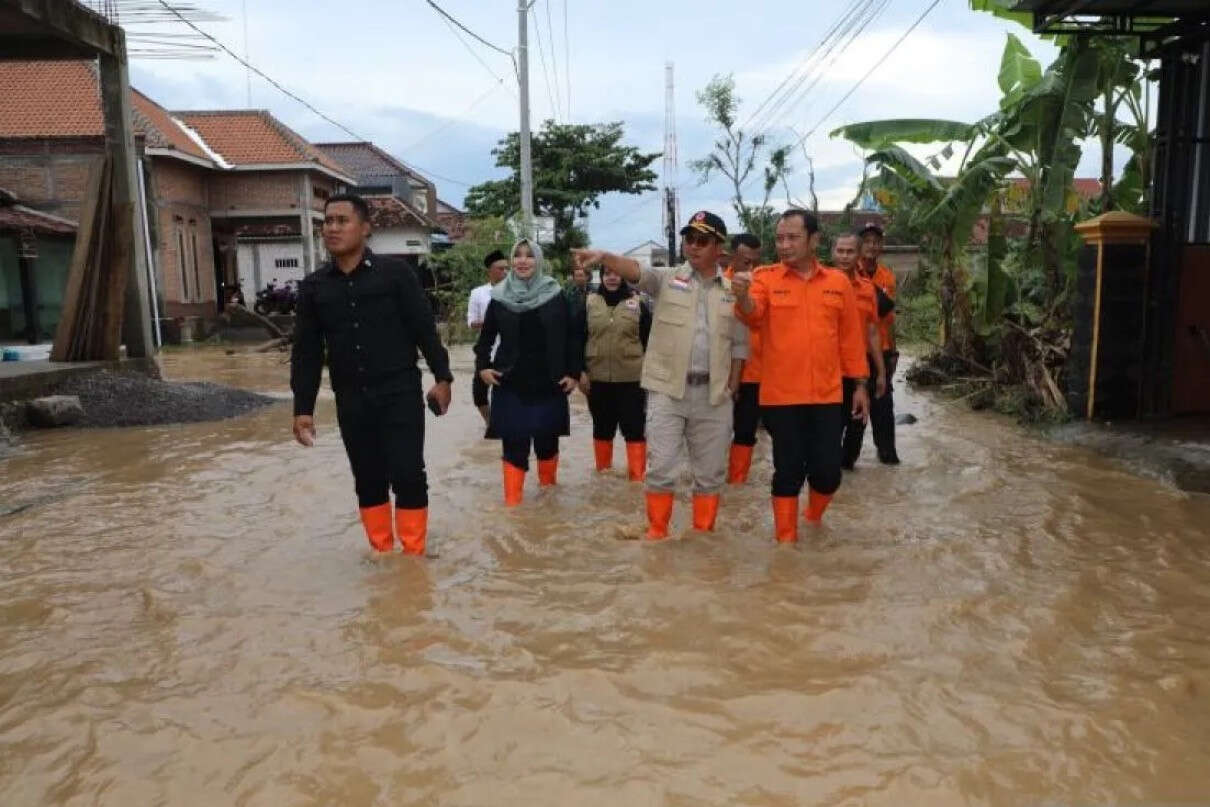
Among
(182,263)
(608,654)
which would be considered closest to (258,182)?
(182,263)

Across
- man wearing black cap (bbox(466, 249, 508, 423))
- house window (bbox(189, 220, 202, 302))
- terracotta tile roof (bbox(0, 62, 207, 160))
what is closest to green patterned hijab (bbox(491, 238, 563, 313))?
man wearing black cap (bbox(466, 249, 508, 423))

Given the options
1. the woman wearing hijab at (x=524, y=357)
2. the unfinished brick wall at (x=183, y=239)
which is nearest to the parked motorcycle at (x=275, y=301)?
the unfinished brick wall at (x=183, y=239)

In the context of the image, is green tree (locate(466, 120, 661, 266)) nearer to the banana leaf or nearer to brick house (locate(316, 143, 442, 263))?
brick house (locate(316, 143, 442, 263))

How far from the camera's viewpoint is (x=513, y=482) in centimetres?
624

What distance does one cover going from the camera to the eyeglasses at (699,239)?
495cm

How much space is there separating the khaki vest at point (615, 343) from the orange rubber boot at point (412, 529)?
206cm

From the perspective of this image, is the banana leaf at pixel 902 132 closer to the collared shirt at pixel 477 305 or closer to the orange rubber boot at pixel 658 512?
the collared shirt at pixel 477 305

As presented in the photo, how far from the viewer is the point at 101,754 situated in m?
3.03

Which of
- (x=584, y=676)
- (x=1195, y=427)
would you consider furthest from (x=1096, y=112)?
(x=584, y=676)

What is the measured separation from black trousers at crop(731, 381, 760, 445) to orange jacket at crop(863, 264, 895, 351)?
1.09 meters

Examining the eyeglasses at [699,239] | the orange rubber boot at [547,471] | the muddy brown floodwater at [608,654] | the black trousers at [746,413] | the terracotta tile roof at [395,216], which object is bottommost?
the muddy brown floodwater at [608,654]

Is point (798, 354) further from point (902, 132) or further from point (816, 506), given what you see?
point (902, 132)

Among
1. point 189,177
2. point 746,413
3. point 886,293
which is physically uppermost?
point 189,177

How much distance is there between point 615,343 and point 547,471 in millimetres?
982
